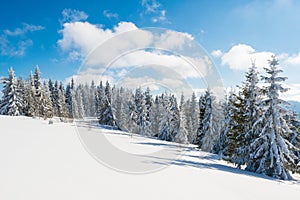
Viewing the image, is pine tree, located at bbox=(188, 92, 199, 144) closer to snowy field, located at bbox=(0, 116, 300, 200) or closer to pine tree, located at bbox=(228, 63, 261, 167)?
pine tree, located at bbox=(228, 63, 261, 167)

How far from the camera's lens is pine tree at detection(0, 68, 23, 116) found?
143 ft

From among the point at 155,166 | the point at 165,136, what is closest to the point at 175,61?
the point at 155,166

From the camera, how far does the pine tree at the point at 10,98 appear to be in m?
43.5

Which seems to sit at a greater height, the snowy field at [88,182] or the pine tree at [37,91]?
the pine tree at [37,91]

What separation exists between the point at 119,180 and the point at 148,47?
7.20 m

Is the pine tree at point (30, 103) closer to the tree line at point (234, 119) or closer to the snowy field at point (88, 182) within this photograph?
the tree line at point (234, 119)

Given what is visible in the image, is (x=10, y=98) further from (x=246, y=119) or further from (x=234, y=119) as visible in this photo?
(x=246, y=119)

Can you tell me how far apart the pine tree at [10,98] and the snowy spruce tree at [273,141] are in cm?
4616

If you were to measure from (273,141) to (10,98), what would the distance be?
4919 cm

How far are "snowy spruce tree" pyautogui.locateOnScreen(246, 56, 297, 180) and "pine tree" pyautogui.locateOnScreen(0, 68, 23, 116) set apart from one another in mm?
46159

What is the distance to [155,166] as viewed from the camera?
1030cm

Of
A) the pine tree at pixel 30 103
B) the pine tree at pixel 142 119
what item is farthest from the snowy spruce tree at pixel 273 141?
the pine tree at pixel 30 103

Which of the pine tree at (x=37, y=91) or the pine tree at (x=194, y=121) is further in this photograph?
the pine tree at (x=194, y=121)

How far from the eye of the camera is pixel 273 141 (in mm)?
16234
